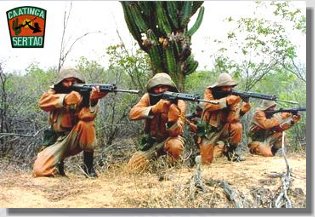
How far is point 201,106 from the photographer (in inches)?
216

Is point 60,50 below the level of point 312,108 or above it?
above

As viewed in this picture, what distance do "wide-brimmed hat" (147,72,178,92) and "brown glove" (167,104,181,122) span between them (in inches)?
6.8

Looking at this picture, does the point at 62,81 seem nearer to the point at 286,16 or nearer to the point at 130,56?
the point at 130,56

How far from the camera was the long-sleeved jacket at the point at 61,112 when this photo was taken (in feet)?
17.5

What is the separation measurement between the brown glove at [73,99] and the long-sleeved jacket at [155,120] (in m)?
0.49

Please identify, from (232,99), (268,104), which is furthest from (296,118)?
(232,99)

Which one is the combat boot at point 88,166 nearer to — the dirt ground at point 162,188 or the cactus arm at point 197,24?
the dirt ground at point 162,188

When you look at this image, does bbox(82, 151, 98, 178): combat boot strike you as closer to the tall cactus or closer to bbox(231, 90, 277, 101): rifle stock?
the tall cactus

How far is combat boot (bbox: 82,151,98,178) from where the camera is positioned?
17.9ft

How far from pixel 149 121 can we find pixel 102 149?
503 millimetres

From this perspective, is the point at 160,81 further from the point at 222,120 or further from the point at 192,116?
the point at 222,120

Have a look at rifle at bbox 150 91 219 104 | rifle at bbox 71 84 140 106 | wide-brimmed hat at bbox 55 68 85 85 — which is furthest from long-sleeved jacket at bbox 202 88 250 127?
wide-brimmed hat at bbox 55 68 85 85

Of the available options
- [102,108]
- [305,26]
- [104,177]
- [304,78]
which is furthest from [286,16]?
[104,177]

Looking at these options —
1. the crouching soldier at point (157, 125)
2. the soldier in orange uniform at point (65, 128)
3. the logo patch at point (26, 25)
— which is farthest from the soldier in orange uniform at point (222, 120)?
the logo patch at point (26, 25)
